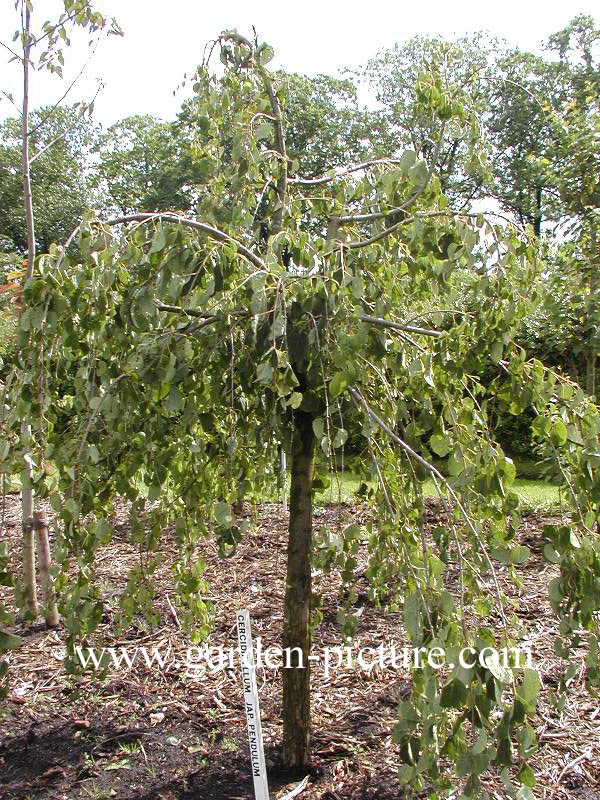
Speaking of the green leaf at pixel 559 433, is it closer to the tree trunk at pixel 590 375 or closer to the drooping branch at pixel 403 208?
the drooping branch at pixel 403 208

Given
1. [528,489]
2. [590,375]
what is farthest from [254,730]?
[528,489]

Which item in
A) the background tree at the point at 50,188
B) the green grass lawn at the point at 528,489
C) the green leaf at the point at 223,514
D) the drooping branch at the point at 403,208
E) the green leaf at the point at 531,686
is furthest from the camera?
the background tree at the point at 50,188

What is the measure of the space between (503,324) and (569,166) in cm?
392

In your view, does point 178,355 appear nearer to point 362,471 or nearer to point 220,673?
point 362,471

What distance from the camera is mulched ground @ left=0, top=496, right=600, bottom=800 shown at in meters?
2.20

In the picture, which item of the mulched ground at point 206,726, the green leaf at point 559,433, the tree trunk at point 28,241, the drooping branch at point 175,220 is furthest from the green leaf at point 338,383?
the tree trunk at point 28,241

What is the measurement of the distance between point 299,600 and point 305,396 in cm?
66

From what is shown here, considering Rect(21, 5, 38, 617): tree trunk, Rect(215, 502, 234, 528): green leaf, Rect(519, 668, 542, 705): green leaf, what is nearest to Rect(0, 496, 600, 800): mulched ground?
Rect(21, 5, 38, 617): tree trunk

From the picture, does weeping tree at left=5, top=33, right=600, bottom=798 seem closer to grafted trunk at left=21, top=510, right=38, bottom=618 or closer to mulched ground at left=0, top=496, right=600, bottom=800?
mulched ground at left=0, top=496, right=600, bottom=800

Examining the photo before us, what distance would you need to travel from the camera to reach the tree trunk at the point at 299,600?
6.97 ft

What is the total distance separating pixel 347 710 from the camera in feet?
8.71

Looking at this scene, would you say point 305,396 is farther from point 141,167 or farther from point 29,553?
point 141,167

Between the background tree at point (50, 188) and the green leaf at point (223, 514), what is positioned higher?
the background tree at point (50, 188)

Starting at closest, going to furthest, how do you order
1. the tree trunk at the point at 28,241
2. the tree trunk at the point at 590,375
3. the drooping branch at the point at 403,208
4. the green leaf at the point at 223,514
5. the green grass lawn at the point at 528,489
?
the green leaf at the point at 223,514, the drooping branch at the point at 403,208, the tree trunk at the point at 28,241, the tree trunk at the point at 590,375, the green grass lawn at the point at 528,489
